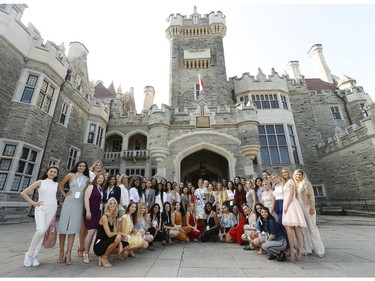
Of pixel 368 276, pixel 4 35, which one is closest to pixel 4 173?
pixel 4 35

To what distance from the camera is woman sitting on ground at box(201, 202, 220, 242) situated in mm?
5516

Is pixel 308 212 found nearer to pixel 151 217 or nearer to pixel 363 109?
pixel 151 217

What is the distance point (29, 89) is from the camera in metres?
10.2

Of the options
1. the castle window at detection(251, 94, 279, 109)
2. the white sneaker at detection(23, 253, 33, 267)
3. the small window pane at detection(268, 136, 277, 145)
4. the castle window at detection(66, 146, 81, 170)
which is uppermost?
the castle window at detection(251, 94, 279, 109)

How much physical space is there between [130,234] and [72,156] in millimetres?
11497

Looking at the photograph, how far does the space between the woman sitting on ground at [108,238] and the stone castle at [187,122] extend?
243 inches

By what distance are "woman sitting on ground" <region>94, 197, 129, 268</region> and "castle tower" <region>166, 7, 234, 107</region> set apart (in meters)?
12.9

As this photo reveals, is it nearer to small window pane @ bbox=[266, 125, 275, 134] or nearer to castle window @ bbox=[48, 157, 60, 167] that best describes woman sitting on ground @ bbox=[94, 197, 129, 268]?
castle window @ bbox=[48, 157, 60, 167]

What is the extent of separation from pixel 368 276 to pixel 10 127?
1306cm

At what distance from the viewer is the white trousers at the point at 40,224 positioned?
314 centimetres

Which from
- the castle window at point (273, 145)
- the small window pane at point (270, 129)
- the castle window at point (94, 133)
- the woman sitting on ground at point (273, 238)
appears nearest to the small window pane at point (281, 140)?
the castle window at point (273, 145)

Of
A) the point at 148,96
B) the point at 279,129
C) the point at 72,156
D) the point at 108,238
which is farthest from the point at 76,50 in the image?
the point at 108,238

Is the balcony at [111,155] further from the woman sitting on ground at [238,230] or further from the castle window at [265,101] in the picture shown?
the woman sitting on ground at [238,230]

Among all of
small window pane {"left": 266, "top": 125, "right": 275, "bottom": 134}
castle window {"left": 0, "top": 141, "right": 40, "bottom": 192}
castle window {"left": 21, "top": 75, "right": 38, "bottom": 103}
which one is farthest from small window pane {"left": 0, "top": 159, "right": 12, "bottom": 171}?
small window pane {"left": 266, "top": 125, "right": 275, "bottom": 134}
